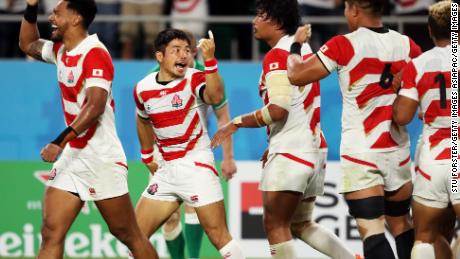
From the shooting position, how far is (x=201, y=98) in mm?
8117

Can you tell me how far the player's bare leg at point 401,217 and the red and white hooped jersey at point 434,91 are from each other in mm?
508

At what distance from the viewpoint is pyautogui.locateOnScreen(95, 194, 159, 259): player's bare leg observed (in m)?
7.46

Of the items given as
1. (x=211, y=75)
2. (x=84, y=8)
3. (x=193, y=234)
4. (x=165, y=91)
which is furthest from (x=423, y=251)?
(x=84, y=8)

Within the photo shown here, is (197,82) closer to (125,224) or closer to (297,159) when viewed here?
(297,159)

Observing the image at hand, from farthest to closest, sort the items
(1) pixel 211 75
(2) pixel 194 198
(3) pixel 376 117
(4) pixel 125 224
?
1. (2) pixel 194 198
2. (1) pixel 211 75
3. (4) pixel 125 224
4. (3) pixel 376 117

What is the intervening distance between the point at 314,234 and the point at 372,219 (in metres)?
1.02

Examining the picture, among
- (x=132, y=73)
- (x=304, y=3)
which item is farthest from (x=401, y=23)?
(x=132, y=73)

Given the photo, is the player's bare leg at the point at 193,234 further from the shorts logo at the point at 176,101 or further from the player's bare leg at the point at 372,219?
the player's bare leg at the point at 372,219

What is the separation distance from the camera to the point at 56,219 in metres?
7.27

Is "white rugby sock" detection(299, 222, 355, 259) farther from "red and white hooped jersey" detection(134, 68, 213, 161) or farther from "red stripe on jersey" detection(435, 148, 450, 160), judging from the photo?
"red stripe on jersey" detection(435, 148, 450, 160)

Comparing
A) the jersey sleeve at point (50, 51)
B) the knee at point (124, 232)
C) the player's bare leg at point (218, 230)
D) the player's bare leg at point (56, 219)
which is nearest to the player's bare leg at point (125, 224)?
the knee at point (124, 232)

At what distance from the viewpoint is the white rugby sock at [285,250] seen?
7.86 m

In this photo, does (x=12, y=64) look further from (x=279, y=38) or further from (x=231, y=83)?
(x=279, y=38)

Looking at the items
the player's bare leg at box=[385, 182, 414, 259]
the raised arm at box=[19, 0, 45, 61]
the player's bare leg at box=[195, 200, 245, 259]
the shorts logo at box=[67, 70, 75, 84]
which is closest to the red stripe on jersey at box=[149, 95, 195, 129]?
the player's bare leg at box=[195, 200, 245, 259]
